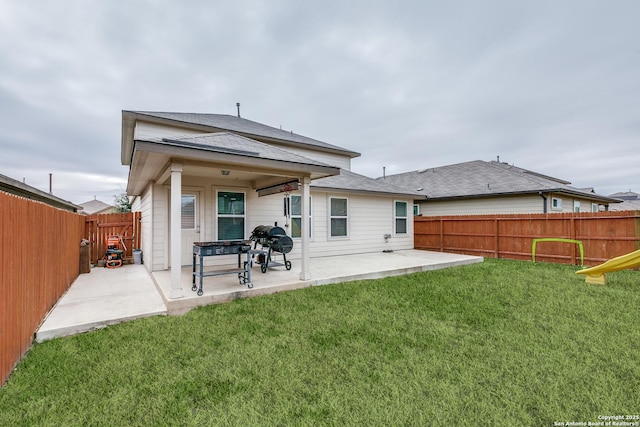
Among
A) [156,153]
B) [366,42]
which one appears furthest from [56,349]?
[366,42]

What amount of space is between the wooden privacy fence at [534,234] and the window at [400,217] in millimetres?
1188

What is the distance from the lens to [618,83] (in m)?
10.3

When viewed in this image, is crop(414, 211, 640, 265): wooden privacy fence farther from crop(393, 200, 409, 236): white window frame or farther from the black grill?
the black grill

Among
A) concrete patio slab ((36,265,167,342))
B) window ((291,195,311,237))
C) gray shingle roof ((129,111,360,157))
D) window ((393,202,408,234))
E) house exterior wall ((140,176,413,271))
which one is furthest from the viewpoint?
window ((393,202,408,234))

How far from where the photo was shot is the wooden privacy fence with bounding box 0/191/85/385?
245 centimetres

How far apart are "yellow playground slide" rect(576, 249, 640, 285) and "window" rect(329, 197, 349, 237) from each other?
6.22m

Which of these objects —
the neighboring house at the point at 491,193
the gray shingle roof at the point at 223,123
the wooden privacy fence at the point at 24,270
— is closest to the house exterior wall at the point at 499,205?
the neighboring house at the point at 491,193

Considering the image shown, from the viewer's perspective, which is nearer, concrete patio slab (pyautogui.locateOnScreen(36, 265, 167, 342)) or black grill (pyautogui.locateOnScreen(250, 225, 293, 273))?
concrete patio slab (pyautogui.locateOnScreen(36, 265, 167, 342))

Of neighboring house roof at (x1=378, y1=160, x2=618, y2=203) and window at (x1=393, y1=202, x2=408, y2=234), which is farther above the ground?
neighboring house roof at (x1=378, y1=160, x2=618, y2=203)

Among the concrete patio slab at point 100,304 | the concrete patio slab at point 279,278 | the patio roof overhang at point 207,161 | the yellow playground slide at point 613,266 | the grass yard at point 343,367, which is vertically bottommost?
the grass yard at point 343,367

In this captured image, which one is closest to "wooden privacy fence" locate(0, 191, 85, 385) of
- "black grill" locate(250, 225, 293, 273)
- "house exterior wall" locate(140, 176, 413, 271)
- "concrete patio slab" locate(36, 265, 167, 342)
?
"concrete patio slab" locate(36, 265, 167, 342)

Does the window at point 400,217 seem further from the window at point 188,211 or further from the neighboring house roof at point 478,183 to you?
the window at point 188,211

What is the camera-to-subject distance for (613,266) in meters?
5.11

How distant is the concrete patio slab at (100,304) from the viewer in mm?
3490
